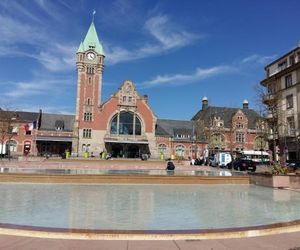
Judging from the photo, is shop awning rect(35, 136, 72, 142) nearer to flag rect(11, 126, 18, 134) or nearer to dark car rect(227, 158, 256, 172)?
flag rect(11, 126, 18, 134)

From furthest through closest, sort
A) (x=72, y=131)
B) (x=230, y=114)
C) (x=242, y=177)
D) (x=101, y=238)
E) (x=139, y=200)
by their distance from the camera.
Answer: (x=230, y=114) → (x=72, y=131) → (x=242, y=177) → (x=139, y=200) → (x=101, y=238)

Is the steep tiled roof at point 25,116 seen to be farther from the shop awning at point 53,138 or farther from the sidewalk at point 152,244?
the sidewalk at point 152,244

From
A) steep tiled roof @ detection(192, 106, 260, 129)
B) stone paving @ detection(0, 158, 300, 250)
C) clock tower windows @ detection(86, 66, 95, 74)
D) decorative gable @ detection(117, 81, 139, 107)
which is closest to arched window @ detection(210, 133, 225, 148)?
steep tiled roof @ detection(192, 106, 260, 129)

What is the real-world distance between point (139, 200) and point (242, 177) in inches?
477

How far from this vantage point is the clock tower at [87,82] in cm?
7719

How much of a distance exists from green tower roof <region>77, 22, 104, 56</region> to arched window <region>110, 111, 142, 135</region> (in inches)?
632

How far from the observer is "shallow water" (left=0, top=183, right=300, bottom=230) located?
1030 centimetres

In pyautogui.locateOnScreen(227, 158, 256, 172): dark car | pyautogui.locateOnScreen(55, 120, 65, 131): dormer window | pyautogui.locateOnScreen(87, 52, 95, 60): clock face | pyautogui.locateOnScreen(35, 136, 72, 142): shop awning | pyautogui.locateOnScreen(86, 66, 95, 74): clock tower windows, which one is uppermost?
pyautogui.locateOnScreen(87, 52, 95, 60): clock face

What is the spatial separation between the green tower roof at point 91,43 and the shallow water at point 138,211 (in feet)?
223

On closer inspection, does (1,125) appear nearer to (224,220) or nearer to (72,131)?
(72,131)

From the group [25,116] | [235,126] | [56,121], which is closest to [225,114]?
[235,126]

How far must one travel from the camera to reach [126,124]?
7881 centimetres

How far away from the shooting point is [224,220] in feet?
36.4

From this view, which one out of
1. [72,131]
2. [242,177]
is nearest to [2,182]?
[242,177]
